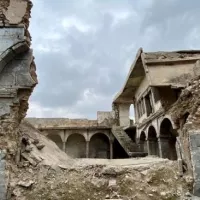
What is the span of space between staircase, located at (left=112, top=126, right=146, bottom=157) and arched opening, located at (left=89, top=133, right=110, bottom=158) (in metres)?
2.02

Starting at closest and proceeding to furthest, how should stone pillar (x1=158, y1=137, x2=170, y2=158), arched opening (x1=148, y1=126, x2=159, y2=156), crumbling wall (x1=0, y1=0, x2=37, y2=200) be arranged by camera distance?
crumbling wall (x1=0, y1=0, x2=37, y2=200) < stone pillar (x1=158, y1=137, x2=170, y2=158) < arched opening (x1=148, y1=126, x2=159, y2=156)

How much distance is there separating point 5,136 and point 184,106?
13.7 ft

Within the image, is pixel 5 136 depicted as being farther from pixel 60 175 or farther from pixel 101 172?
pixel 101 172

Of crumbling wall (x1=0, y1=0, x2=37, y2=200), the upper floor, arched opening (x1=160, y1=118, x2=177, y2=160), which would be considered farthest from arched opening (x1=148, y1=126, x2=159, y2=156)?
crumbling wall (x1=0, y1=0, x2=37, y2=200)

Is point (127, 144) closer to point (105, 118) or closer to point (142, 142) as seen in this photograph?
point (142, 142)

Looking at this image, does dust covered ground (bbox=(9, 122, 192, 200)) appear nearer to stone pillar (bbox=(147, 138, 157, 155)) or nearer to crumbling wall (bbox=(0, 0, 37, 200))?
crumbling wall (bbox=(0, 0, 37, 200))

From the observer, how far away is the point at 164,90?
12289 millimetres

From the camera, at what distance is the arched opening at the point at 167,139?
1243cm

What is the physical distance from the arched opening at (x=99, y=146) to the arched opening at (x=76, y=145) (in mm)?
713

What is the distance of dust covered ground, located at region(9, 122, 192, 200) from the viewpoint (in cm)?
447

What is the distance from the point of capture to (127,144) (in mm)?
15359

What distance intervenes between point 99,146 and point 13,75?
1530cm

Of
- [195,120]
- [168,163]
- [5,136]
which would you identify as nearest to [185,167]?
[168,163]

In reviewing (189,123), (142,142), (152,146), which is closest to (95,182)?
(189,123)
